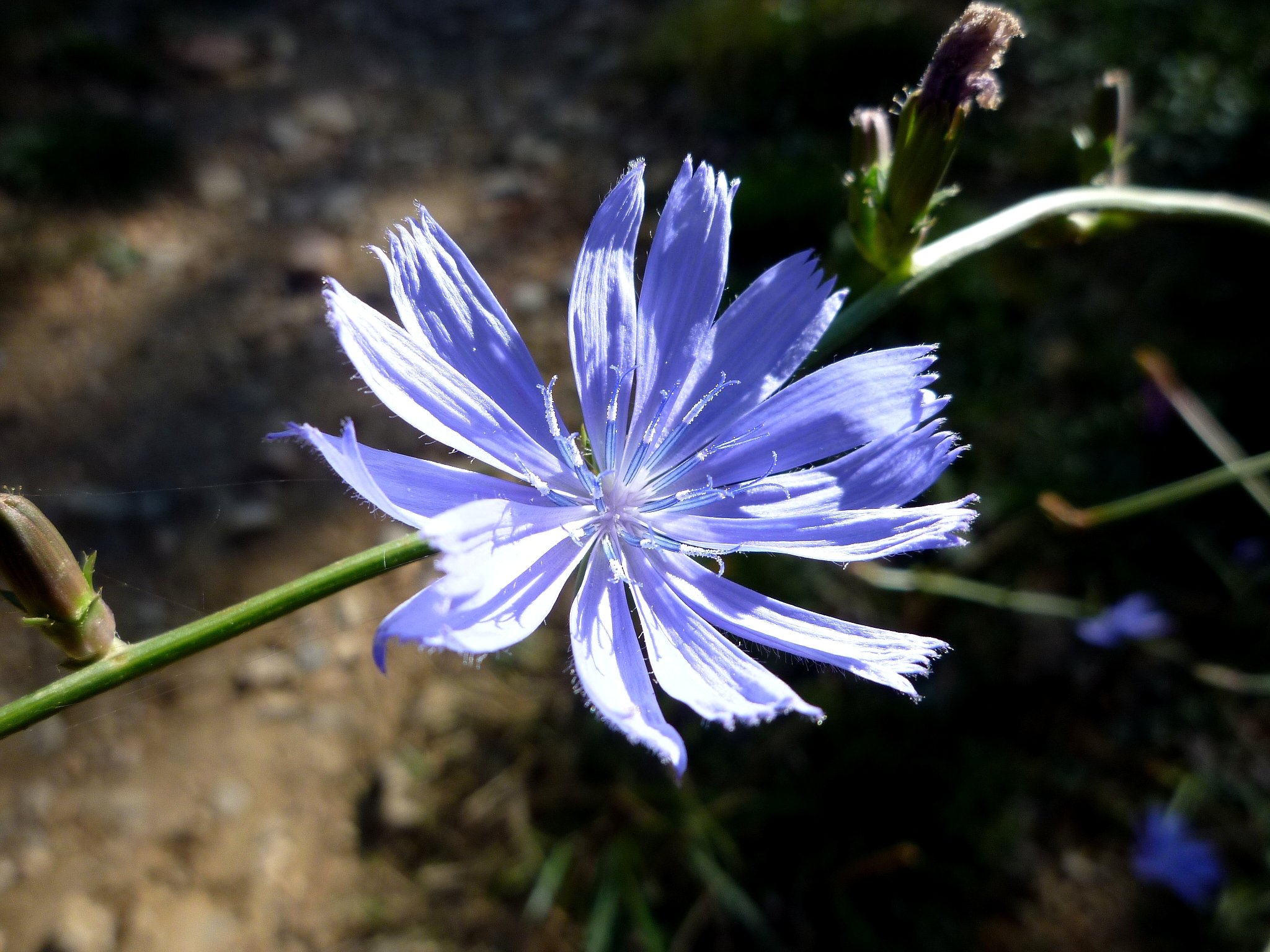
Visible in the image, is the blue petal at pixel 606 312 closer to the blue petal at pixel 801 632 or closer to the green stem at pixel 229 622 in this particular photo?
the blue petal at pixel 801 632

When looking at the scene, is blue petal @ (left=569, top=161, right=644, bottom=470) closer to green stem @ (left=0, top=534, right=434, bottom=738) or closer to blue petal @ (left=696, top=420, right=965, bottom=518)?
Answer: blue petal @ (left=696, top=420, right=965, bottom=518)

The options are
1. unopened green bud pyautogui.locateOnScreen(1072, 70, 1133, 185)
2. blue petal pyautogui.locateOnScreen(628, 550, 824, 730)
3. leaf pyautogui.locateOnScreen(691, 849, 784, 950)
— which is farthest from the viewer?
leaf pyautogui.locateOnScreen(691, 849, 784, 950)

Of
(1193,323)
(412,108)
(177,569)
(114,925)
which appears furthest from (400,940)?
(412,108)

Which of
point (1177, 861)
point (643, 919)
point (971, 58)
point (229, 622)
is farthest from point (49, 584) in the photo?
point (1177, 861)

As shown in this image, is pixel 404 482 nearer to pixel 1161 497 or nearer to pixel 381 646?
pixel 381 646

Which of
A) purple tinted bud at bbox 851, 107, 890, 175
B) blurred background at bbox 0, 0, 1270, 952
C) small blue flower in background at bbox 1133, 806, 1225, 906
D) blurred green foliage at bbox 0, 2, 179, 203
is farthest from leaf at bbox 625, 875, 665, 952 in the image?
blurred green foliage at bbox 0, 2, 179, 203

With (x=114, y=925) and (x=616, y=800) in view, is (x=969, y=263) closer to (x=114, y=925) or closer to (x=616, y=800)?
(x=616, y=800)
